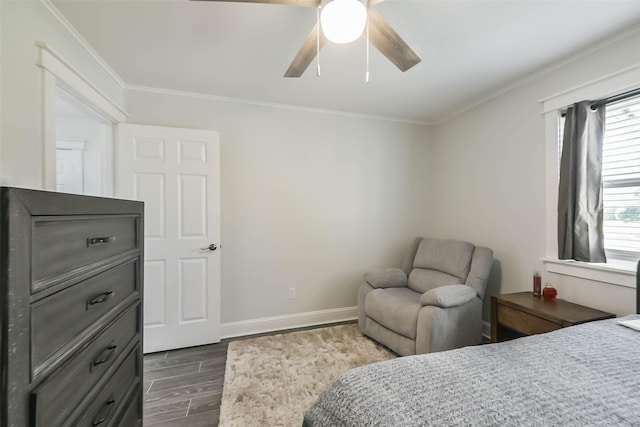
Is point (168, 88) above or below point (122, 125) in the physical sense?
Result: above

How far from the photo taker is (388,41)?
58.4 inches

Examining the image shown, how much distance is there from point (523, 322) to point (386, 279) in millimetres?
1186

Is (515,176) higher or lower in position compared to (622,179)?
higher

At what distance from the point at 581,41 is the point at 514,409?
8.06 feet

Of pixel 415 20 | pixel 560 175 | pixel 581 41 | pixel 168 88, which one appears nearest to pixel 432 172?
pixel 560 175

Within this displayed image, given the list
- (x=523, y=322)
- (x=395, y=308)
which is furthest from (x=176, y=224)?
(x=523, y=322)

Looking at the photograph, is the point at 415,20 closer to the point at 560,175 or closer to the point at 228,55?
the point at 228,55

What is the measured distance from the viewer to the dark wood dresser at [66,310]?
61 cm

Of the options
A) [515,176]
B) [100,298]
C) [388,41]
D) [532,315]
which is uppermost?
[388,41]

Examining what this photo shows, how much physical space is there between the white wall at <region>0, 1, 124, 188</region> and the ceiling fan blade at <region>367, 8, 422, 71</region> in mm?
1735

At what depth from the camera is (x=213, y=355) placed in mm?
2514

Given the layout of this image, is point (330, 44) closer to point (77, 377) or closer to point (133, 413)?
point (77, 377)

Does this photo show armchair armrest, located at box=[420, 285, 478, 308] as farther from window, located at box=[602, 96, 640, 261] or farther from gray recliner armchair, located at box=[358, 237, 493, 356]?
window, located at box=[602, 96, 640, 261]

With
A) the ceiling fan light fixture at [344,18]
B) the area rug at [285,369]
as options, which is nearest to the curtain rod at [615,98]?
the ceiling fan light fixture at [344,18]
